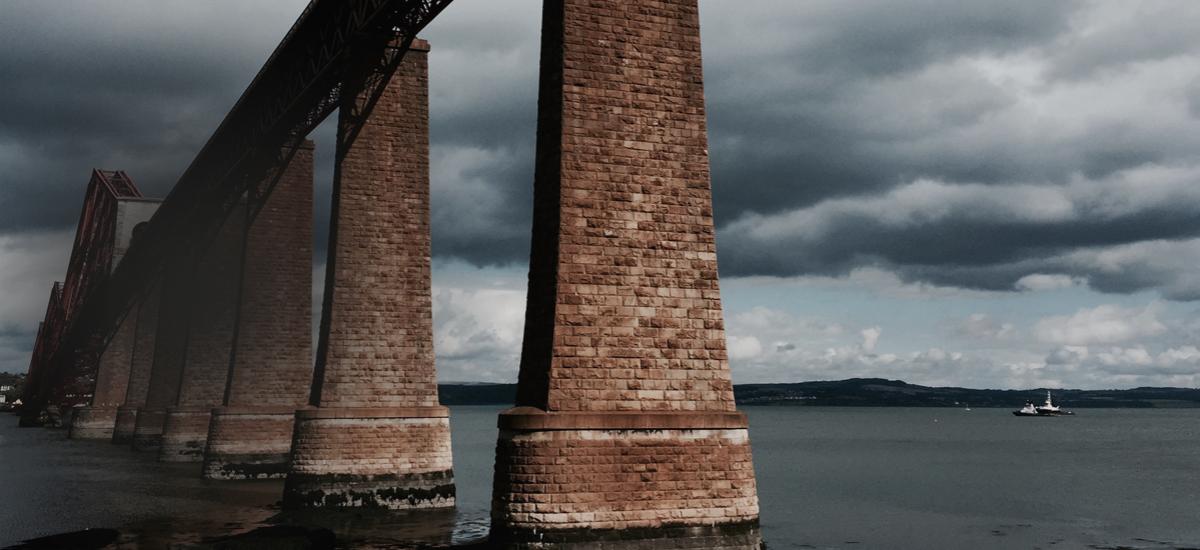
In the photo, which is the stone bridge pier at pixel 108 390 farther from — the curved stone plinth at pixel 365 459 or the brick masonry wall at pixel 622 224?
the brick masonry wall at pixel 622 224

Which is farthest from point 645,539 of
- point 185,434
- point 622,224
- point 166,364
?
point 166,364

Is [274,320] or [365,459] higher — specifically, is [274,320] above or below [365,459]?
above

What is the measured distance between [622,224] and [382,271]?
14.4 meters

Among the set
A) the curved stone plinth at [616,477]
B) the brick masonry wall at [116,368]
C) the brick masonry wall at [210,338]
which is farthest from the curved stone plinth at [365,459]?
the brick masonry wall at [116,368]

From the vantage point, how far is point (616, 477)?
14.9 metres

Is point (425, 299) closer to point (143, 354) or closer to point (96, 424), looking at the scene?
point (143, 354)

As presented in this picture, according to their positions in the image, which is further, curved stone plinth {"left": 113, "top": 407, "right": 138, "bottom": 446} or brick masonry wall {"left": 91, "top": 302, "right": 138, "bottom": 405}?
brick masonry wall {"left": 91, "top": 302, "right": 138, "bottom": 405}

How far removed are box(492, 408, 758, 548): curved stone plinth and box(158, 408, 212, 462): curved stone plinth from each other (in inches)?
1361

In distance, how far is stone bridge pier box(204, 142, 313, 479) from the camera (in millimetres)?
37219

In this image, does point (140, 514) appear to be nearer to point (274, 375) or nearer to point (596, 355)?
point (274, 375)

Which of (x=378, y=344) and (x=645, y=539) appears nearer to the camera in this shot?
(x=645, y=539)

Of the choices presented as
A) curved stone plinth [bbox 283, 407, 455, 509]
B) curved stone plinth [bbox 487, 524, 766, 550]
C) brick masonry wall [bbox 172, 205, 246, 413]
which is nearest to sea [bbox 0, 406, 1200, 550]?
curved stone plinth [bbox 283, 407, 455, 509]

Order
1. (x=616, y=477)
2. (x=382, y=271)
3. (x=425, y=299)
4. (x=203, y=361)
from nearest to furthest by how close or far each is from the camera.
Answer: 1. (x=616, y=477)
2. (x=382, y=271)
3. (x=425, y=299)
4. (x=203, y=361)

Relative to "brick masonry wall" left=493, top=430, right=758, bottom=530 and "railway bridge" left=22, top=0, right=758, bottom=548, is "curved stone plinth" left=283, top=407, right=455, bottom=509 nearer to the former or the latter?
"railway bridge" left=22, top=0, right=758, bottom=548
